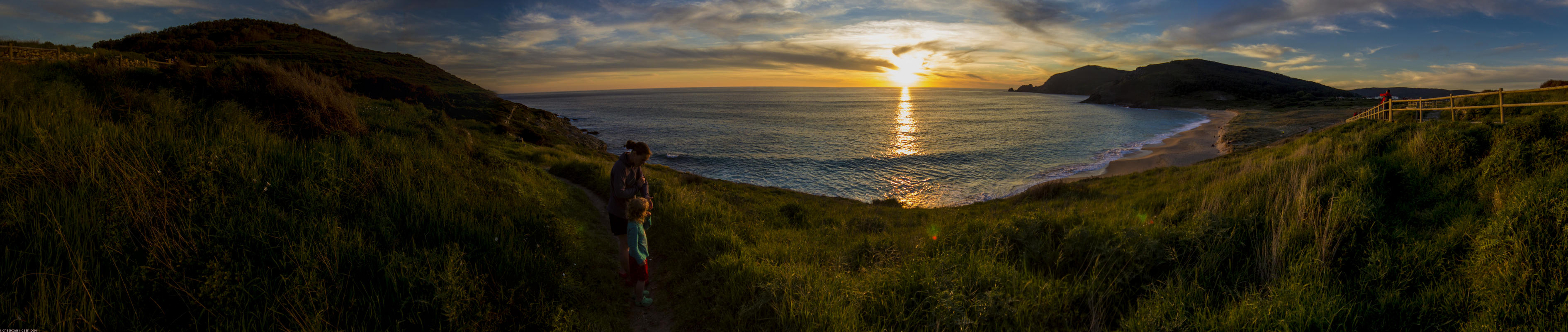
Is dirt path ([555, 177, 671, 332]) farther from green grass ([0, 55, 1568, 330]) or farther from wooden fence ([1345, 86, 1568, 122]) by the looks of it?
wooden fence ([1345, 86, 1568, 122])

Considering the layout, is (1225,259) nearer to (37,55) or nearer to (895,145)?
(37,55)

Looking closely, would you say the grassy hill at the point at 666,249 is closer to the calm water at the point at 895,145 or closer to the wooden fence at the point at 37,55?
the wooden fence at the point at 37,55

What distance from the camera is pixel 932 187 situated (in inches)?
1049

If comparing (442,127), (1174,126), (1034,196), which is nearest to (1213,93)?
(1174,126)

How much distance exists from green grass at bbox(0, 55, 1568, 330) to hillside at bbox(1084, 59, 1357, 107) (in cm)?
11826

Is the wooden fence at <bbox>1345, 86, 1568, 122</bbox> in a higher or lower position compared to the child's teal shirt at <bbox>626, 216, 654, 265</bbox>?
higher

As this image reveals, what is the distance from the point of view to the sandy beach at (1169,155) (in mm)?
27438

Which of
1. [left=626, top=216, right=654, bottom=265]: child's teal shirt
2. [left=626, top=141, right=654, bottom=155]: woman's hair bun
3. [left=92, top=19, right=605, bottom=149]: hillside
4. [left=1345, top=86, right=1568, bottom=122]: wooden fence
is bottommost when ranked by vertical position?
[left=626, top=216, right=654, bottom=265]: child's teal shirt

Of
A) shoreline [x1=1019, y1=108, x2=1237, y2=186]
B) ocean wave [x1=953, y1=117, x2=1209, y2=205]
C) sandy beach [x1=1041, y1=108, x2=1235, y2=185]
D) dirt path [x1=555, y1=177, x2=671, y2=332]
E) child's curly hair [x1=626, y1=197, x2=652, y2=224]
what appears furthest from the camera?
sandy beach [x1=1041, y1=108, x2=1235, y2=185]

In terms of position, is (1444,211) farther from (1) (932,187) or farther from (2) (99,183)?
(1) (932,187)

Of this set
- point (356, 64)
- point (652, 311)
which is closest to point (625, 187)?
point (652, 311)

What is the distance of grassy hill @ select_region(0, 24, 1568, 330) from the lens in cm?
383

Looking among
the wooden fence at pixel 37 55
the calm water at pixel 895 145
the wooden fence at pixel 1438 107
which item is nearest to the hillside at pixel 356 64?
the wooden fence at pixel 37 55

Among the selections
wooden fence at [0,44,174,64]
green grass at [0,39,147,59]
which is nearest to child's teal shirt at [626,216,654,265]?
wooden fence at [0,44,174,64]
